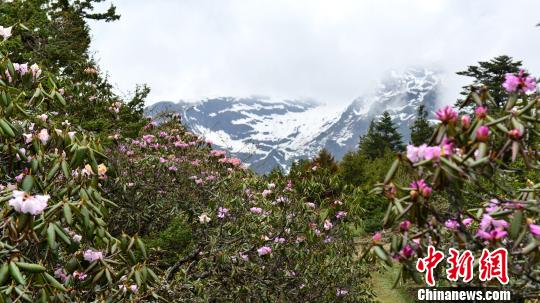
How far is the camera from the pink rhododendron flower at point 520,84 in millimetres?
2238

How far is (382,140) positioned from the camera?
4559cm

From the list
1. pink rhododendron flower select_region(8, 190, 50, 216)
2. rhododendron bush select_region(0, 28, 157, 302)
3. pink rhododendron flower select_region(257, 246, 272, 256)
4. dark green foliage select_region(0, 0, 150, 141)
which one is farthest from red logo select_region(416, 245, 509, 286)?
dark green foliage select_region(0, 0, 150, 141)

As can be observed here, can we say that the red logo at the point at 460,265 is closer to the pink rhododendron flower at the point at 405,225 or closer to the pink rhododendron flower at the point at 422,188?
the pink rhododendron flower at the point at 405,225

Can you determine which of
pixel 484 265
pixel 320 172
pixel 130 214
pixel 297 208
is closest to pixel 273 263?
pixel 297 208

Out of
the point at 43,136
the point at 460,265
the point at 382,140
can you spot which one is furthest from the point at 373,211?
the point at 382,140

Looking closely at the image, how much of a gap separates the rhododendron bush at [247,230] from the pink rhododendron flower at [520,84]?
3521 mm

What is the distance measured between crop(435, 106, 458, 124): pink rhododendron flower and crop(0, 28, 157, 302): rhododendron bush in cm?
203

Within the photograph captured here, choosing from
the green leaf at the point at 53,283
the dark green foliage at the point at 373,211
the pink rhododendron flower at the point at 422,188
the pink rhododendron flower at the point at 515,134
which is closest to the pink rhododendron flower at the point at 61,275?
the green leaf at the point at 53,283

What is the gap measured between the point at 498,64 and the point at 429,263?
33.8 metres

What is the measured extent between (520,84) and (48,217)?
8.68 feet

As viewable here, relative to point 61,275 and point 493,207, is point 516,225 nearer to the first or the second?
point 493,207

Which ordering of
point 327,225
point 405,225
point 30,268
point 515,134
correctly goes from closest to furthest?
point 515,134
point 405,225
point 30,268
point 327,225

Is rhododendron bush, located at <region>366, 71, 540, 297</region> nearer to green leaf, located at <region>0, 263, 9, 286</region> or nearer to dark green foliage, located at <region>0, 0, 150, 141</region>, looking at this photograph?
green leaf, located at <region>0, 263, 9, 286</region>

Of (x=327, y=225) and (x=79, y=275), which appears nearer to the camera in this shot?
(x=79, y=275)
